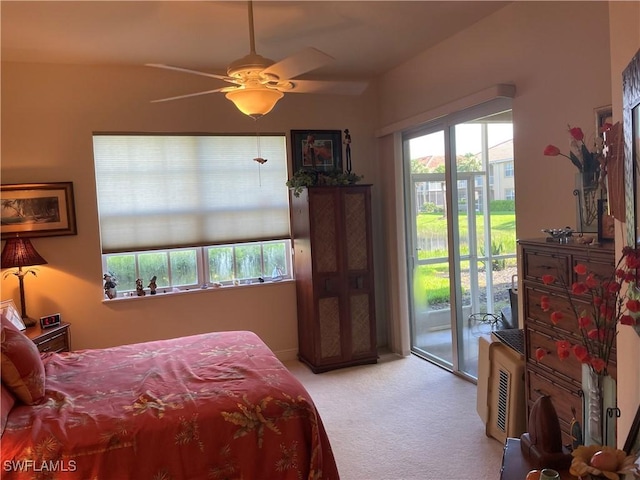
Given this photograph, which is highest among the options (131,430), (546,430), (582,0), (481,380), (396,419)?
(582,0)

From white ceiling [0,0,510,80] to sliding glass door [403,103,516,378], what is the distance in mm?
797

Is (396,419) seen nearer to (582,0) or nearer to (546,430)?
(546,430)

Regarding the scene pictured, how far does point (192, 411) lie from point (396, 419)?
70.5 inches

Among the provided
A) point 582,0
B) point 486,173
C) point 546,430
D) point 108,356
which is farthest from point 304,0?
point 546,430

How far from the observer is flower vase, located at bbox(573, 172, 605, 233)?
8.21ft

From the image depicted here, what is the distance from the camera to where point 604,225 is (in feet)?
7.41

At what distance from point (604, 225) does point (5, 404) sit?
2.84 metres

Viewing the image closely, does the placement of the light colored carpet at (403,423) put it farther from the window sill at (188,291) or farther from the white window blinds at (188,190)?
the white window blinds at (188,190)

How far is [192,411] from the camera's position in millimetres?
2125

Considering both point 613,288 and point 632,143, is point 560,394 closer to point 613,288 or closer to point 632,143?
point 613,288

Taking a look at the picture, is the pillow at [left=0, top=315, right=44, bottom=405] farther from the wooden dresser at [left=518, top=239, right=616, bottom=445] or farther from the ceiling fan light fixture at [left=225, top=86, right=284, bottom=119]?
the wooden dresser at [left=518, top=239, right=616, bottom=445]

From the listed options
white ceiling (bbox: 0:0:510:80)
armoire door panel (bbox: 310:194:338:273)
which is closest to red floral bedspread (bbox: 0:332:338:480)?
armoire door panel (bbox: 310:194:338:273)

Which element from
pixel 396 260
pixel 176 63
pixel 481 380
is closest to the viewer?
pixel 481 380

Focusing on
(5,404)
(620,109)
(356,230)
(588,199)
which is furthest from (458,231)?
(5,404)
